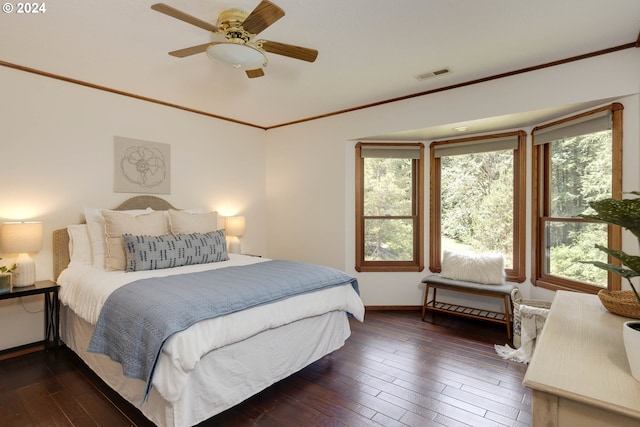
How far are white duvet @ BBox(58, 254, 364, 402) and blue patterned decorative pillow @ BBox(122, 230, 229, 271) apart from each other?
3.2 inches

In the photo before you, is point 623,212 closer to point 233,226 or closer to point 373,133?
Result: point 373,133

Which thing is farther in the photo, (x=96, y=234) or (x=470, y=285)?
(x=470, y=285)

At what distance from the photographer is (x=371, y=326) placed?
11.8ft

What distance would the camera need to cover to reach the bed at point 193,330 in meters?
1.71

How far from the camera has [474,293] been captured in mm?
3434

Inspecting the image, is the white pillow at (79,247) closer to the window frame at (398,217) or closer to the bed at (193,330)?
the bed at (193,330)

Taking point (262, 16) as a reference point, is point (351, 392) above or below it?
below

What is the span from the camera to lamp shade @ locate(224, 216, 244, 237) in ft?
14.0

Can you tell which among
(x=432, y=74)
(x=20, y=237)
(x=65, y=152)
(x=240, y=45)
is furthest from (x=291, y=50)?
(x=20, y=237)

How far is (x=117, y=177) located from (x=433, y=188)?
3.60 m

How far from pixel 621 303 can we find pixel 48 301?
399 centimetres

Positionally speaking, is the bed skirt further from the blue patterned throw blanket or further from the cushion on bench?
the cushion on bench

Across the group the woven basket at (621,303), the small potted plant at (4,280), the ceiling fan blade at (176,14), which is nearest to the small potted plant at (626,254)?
the woven basket at (621,303)

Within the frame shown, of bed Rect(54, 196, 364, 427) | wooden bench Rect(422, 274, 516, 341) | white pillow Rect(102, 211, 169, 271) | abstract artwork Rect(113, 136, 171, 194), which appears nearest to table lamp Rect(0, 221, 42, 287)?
bed Rect(54, 196, 364, 427)
